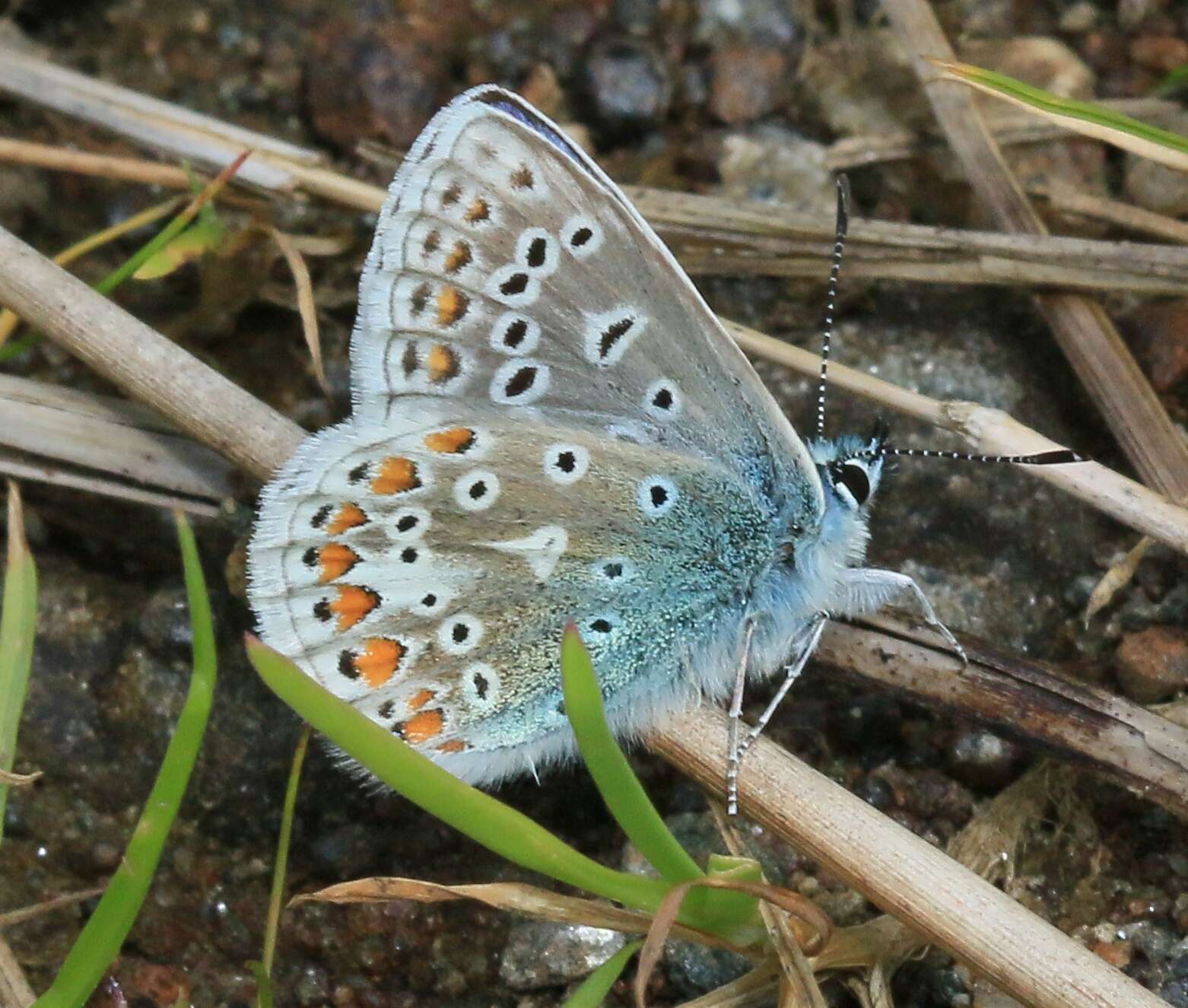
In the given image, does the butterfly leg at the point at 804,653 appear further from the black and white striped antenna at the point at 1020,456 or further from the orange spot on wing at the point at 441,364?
the orange spot on wing at the point at 441,364

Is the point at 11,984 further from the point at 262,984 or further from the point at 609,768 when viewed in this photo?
the point at 609,768

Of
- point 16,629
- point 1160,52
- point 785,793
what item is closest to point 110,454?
point 16,629

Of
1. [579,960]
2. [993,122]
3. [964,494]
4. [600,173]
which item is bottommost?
[579,960]

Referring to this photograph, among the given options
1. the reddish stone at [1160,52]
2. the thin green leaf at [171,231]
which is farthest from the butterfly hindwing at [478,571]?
the reddish stone at [1160,52]

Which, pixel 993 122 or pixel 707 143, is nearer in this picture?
pixel 993 122

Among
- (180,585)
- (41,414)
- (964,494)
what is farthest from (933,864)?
(41,414)

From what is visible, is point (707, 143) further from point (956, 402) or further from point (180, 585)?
point (180, 585)

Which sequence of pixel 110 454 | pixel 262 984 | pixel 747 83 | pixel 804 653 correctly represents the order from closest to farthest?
pixel 262 984
pixel 804 653
pixel 110 454
pixel 747 83
